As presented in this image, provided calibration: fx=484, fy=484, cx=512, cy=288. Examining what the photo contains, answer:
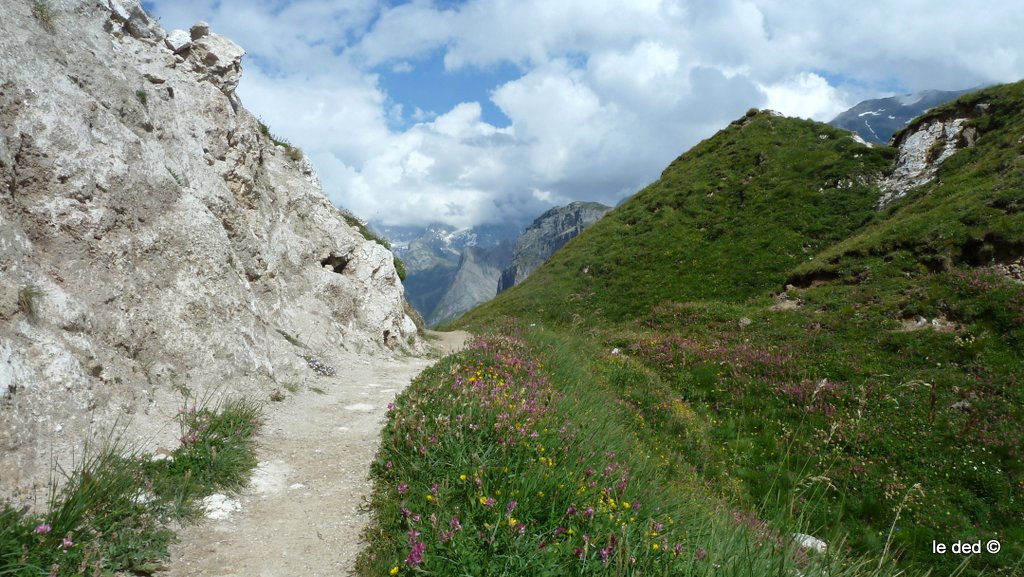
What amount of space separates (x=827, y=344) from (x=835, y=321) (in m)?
2.30

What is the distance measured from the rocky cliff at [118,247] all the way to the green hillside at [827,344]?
24.2ft

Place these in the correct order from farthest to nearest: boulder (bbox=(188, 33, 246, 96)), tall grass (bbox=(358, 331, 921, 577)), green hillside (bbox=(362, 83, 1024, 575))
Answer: boulder (bbox=(188, 33, 246, 96)), green hillside (bbox=(362, 83, 1024, 575)), tall grass (bbox=(358, 331, 921, 577))

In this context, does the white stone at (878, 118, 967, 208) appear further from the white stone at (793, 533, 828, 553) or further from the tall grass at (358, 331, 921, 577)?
the tall grass at (358, 331, 921, 577)

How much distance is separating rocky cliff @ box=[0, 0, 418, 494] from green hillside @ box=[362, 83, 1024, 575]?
7.38 m

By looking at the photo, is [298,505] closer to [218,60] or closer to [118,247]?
[118,247]

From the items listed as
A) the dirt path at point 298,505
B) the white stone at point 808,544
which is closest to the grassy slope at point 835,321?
the white stone at point 808,544

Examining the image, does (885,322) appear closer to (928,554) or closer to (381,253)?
(928,554)

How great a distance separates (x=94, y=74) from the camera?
11.8 metres

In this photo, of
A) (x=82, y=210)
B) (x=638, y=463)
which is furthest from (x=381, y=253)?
(x=638, y=463)

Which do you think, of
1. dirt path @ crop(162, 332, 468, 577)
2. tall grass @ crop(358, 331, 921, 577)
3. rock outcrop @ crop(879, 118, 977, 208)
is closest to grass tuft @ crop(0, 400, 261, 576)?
dirt path @ crop(162, 332, 468, 577)

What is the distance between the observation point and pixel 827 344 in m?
20.0

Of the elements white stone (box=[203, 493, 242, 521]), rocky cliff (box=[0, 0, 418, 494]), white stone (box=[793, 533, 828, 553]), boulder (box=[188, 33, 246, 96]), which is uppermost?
boulder (box=[188, 33, 246, 96])

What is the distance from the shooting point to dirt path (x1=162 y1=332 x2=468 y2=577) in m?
5.45

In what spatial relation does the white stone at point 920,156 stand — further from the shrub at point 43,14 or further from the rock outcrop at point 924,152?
the shrub at point 43,14
